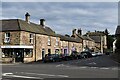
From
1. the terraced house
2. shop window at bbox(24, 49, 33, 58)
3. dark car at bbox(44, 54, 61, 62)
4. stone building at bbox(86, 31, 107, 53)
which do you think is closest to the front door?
the terraced house

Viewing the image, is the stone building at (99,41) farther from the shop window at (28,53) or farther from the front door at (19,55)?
the front door at (19,55)

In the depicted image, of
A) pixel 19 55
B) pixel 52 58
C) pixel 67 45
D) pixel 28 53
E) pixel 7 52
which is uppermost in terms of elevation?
pixel 67 45

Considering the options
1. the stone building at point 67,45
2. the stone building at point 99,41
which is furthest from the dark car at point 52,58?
the stone building at point 99,41

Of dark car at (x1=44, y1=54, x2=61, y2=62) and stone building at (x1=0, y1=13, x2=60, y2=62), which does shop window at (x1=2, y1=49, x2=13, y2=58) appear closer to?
stone building at (x1=0, y1=13, x2=60, y2=62)

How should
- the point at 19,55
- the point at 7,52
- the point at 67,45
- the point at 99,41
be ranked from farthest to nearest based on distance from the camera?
the point at 99,41
the point at 67,45
the point at 7,52
the point at 19,55

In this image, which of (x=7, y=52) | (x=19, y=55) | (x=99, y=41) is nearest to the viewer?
(x=19, y=55)

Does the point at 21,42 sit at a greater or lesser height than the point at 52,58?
greater

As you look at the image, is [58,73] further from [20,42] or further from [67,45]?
[67,45]

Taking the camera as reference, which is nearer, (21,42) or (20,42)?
(20,42)

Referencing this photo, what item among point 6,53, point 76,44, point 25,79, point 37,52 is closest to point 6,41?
point 6,53

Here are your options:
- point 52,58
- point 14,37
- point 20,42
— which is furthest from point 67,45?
point 20,42

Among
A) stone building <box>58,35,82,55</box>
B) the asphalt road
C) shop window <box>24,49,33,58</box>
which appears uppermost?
stone building <box>58,35,82,55</box>

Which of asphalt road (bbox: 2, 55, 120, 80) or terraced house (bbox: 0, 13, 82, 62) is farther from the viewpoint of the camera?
terraced house (bbox: 0, 13, 82, 62)

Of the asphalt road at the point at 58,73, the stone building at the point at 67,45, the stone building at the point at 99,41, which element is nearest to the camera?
the asphalt road at the point at 58,73
